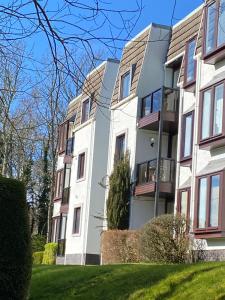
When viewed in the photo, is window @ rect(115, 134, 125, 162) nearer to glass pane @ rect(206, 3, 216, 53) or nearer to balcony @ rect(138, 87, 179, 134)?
balcony @ rect(138, 87, 179, 134)

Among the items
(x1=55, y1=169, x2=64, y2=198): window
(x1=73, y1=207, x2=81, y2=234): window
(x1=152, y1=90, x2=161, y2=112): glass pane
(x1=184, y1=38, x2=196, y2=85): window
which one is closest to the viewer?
(x1=184, y1=38, x2=196, y2=85): window

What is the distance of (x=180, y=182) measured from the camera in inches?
937

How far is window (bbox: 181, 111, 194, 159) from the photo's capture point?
23061mm

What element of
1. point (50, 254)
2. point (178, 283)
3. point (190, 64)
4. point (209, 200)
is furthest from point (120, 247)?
point (50, 254)

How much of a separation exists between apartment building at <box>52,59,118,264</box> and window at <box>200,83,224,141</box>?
9033 millimetres

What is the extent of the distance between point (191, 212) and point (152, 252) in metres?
2.94

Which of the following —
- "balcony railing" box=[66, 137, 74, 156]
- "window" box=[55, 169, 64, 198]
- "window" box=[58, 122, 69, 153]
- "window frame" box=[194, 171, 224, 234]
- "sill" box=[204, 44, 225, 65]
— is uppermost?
"window" box=[58, 122, 69, 153]

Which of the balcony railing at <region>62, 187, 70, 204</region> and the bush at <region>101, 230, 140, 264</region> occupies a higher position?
the balcony railing at <region>62, 187, 70, 204</region>

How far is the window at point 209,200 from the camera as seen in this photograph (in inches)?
744

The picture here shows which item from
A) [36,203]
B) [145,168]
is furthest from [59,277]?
[36,203]

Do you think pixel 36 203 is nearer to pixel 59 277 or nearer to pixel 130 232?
pixel 130 232

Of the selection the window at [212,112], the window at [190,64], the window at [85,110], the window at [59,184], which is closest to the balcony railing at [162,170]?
the window at [190,64]

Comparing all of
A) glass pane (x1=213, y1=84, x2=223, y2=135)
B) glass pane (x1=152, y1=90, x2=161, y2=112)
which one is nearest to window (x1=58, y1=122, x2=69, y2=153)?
glass pane (x1=152, y1=90, x2=161, y2=112)

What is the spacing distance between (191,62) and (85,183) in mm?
10919
